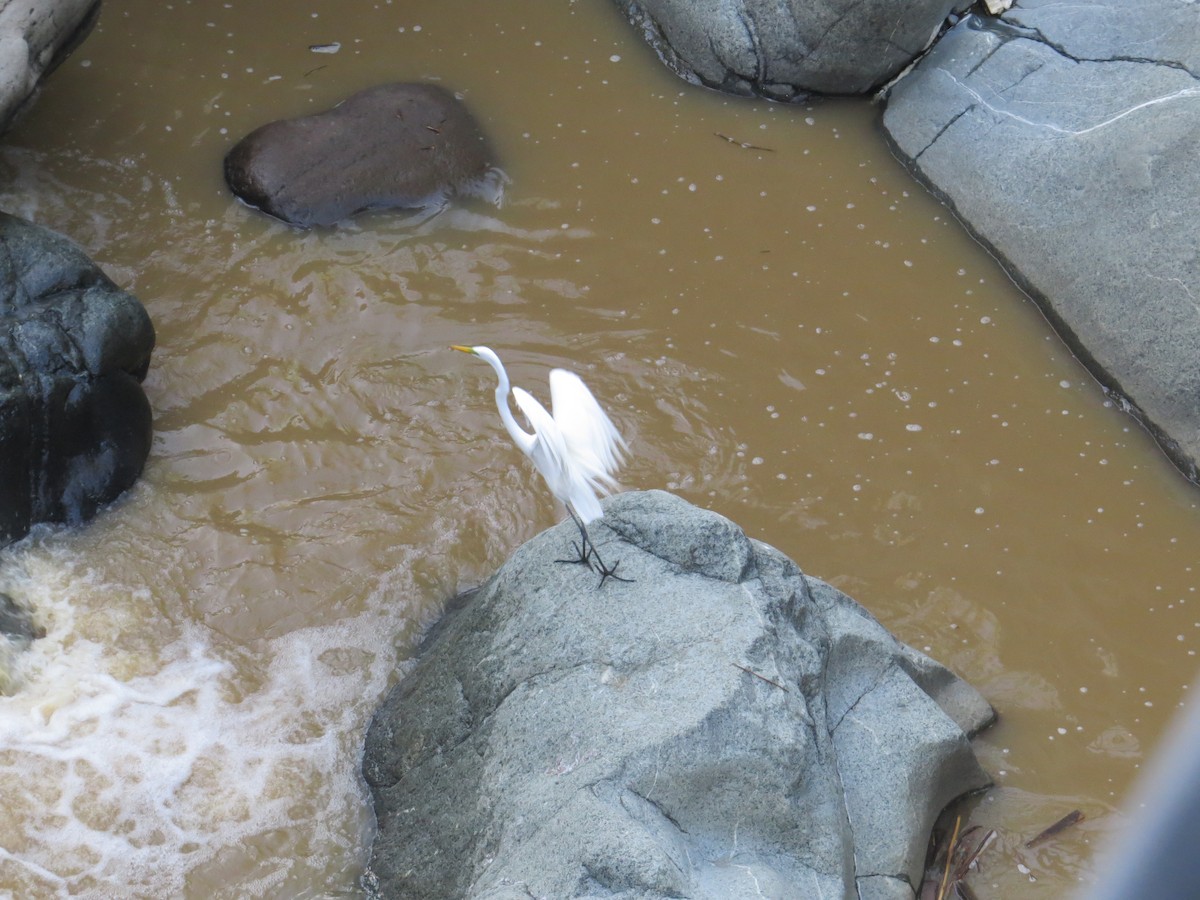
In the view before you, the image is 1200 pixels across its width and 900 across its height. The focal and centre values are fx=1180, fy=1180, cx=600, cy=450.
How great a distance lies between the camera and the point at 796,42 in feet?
20.2

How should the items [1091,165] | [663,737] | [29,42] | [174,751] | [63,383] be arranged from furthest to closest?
[1091,165], [29,42], [63,383], [174,751], [663,737]

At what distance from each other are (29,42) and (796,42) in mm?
3656

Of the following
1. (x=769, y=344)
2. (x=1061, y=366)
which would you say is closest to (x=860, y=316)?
(x=769, y=344)

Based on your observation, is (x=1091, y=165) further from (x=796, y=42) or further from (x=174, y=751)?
(x=174, y=751)

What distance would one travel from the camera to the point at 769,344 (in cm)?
535

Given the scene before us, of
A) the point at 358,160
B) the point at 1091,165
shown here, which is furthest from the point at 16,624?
the point at 1091,165

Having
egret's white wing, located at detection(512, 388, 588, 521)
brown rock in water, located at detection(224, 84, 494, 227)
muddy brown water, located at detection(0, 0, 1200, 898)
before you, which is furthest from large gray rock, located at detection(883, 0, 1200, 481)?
egret's white wing, located at detection(512, 388, 588, 521)

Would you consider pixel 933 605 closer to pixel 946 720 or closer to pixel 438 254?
pixel 946 720

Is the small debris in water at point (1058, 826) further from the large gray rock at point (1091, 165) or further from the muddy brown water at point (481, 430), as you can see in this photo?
the large gray rock at point (1091, 165)

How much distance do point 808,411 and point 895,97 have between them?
2.13 m

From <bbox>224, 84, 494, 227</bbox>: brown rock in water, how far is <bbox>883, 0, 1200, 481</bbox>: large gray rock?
2278mm

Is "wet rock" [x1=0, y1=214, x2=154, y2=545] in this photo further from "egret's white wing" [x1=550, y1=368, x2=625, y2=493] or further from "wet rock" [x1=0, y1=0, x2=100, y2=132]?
"egret's white wing" [x1=550, y1=368, x2=625, y2=493]

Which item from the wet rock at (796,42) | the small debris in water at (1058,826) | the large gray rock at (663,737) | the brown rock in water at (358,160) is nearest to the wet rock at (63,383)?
the brown rock in water at (358,160)

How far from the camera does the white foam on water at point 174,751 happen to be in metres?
3.72
